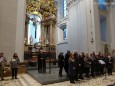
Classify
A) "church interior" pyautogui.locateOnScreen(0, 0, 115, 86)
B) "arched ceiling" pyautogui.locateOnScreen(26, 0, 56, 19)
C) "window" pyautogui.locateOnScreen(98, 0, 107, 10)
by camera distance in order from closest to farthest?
"church interior" pyautogui.locateOnScreen(0, 0, 115, 86)
"window" pyautogui.locateOnScreen(98, 0, 107, 10)
"arched ceiling" pyautogui.locateOnScreen(26, 0, 56, 19)

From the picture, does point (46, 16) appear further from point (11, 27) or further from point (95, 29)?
point (11, 27)

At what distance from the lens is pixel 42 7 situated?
18.8m

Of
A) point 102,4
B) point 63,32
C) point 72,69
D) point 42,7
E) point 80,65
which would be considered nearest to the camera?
point 72,69

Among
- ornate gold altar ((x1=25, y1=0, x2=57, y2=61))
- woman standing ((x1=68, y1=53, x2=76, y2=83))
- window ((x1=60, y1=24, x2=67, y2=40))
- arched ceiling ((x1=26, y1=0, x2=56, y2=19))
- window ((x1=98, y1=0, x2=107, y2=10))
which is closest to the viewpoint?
woman standing ((x1=68, y1=53, x2=76, y2=83))

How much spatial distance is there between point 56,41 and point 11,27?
8.49 metres

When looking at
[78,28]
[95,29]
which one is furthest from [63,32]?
[95,29]

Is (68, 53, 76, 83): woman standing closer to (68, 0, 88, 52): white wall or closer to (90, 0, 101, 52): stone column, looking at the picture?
(90, 0, 101, 52): stone column

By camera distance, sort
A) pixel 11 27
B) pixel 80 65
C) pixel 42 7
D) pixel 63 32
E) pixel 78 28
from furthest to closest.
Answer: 1. pixel 63 32
2. pixel 42 7
3. pixel 78 28
4. pixel 11 27
5. pixel 80 65

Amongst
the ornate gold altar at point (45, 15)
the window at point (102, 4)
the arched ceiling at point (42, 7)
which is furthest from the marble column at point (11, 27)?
the window at point (102, 4)

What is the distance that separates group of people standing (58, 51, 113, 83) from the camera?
295 inches

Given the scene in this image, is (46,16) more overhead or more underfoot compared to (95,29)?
more overhead

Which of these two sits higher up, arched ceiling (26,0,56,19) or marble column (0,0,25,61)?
arched ceiling (26,0,56,19)

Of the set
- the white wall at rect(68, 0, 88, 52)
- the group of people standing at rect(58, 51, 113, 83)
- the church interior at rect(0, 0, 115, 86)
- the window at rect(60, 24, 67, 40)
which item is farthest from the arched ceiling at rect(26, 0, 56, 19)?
the group of people standing at rect(58, 51, 113, 83)

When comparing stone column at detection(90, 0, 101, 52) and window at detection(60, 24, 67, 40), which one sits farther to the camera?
window at detection(60, 24, 67, 40)
